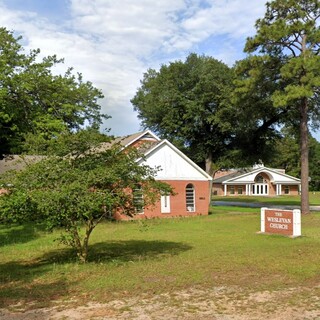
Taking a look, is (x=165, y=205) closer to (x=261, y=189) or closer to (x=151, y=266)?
(x=151, y=266)

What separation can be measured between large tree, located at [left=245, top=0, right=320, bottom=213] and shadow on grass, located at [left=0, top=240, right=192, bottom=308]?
16.5m

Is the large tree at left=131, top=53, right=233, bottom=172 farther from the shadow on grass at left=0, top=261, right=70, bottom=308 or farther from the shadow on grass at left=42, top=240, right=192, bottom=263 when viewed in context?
the shadow on grass at left=0, top=261, right=70, bottom=308

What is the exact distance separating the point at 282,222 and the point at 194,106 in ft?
77.3

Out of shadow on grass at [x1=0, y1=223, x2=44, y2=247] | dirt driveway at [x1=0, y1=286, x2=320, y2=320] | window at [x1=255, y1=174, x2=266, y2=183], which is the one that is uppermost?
window at [x1=255, y1=174, x2=266, y2=183]

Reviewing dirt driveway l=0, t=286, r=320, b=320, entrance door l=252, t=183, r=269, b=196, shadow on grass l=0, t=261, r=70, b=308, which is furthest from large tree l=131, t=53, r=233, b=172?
entrance door l=252, t=183, r=269, b=196

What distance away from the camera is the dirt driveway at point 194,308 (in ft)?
21.6

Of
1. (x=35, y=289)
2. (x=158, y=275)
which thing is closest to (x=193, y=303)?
(x=158, y=275)

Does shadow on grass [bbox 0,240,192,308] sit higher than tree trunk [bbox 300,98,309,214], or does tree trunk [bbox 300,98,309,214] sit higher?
tree trunk [bbox 300,98,309,214]

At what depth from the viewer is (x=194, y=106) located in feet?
130

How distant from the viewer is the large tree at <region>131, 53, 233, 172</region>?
3925 cm

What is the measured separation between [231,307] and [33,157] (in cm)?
724

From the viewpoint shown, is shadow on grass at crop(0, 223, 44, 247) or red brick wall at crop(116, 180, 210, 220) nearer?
shadow on grass at crop(0, 223, 44, 247)

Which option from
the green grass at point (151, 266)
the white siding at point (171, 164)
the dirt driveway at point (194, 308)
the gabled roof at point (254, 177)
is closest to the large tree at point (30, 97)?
the white siding at point (171, 164)

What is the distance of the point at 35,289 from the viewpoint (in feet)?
28.5
